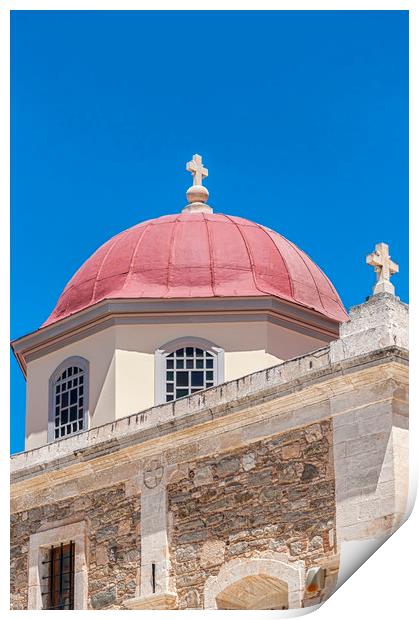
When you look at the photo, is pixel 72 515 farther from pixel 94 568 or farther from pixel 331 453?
pixel 331 453

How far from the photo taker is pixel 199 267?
1877 cm

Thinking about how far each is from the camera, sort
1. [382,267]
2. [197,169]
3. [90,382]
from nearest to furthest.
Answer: [382,267] < [90,382] < [197,169]

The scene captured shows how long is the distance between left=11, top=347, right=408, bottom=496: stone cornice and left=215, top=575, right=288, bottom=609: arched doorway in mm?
1653

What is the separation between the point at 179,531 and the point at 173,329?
11.4 ft

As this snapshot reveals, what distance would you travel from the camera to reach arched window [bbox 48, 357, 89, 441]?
60.5 ft

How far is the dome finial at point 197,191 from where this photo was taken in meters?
19.9

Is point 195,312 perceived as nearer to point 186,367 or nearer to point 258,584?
point 186,367

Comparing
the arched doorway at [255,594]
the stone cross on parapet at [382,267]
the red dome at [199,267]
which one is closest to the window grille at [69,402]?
the red dome at [199,267]

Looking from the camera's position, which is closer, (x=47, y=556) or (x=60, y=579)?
(x=60, y=579)

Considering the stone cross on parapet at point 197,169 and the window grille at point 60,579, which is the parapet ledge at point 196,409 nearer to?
the window grille at point 60,579

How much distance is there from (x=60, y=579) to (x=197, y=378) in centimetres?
307

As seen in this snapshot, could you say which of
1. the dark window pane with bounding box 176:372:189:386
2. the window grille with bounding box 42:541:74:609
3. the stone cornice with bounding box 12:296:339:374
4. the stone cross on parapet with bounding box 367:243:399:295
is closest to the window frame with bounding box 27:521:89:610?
the window grille with bounding box 42:541:74:609

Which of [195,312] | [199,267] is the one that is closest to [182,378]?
[195,312]
